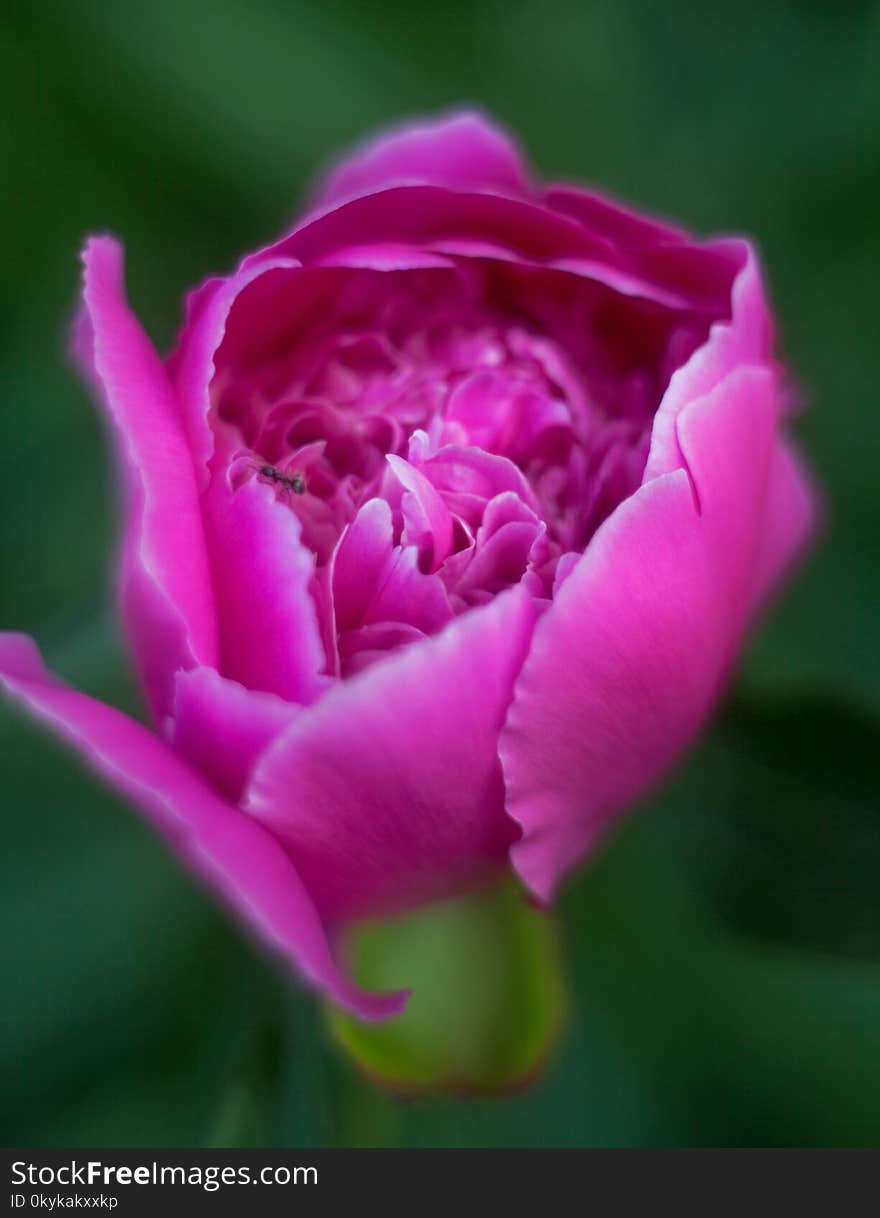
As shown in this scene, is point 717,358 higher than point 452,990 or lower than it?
higher

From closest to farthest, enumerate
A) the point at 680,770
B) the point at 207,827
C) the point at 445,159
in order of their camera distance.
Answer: the point at 207,827 → the point at 445,159 → the point at 680,770

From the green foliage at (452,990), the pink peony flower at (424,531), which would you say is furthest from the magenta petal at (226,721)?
the green foliage at (452,990)

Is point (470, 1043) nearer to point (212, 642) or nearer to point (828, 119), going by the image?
point (212, 642)

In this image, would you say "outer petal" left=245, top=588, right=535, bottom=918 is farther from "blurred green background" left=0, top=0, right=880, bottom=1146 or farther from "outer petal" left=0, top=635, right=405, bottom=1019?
"blurred green background" left=0, top=0, right=880, bottom=1146

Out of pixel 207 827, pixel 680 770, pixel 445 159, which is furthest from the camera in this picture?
pixel 680 770

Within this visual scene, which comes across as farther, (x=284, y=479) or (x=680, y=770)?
(x=680, y=770)

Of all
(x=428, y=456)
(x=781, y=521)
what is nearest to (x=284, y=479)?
(x=428, y=456)

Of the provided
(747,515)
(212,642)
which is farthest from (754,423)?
(212,642)

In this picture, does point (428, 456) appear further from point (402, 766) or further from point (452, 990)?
point (452, 990)
